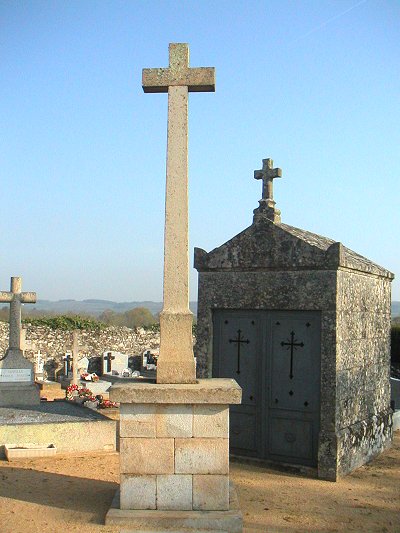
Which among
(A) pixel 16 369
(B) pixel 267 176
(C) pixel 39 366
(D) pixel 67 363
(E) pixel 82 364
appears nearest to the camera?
(B) pixel 267 176

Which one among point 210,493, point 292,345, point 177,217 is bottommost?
point 210,493

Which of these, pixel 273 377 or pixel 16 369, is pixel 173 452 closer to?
pixel 273 377

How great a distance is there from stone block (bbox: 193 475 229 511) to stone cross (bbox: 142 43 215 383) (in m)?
0.81

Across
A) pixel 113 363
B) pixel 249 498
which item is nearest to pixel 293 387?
pixel 249 498

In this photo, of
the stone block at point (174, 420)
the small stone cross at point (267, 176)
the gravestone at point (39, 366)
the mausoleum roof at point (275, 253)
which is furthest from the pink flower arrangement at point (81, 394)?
the stone block at point (174, 420)

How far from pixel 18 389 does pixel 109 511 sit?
18.0ft

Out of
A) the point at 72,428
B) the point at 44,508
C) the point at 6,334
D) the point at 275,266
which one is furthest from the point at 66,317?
the point at 44,508

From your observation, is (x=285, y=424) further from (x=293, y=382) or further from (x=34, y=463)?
(x=34, y=463)

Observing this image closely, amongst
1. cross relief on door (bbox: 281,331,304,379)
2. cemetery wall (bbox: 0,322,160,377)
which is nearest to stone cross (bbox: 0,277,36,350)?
cross relief on door (bbox: 281,331,304,379)

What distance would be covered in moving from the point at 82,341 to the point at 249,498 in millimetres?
14625

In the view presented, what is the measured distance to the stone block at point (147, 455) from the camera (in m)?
4.57

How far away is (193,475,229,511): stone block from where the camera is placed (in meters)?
4.55

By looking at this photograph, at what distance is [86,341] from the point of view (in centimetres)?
1958

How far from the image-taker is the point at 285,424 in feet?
23.3
